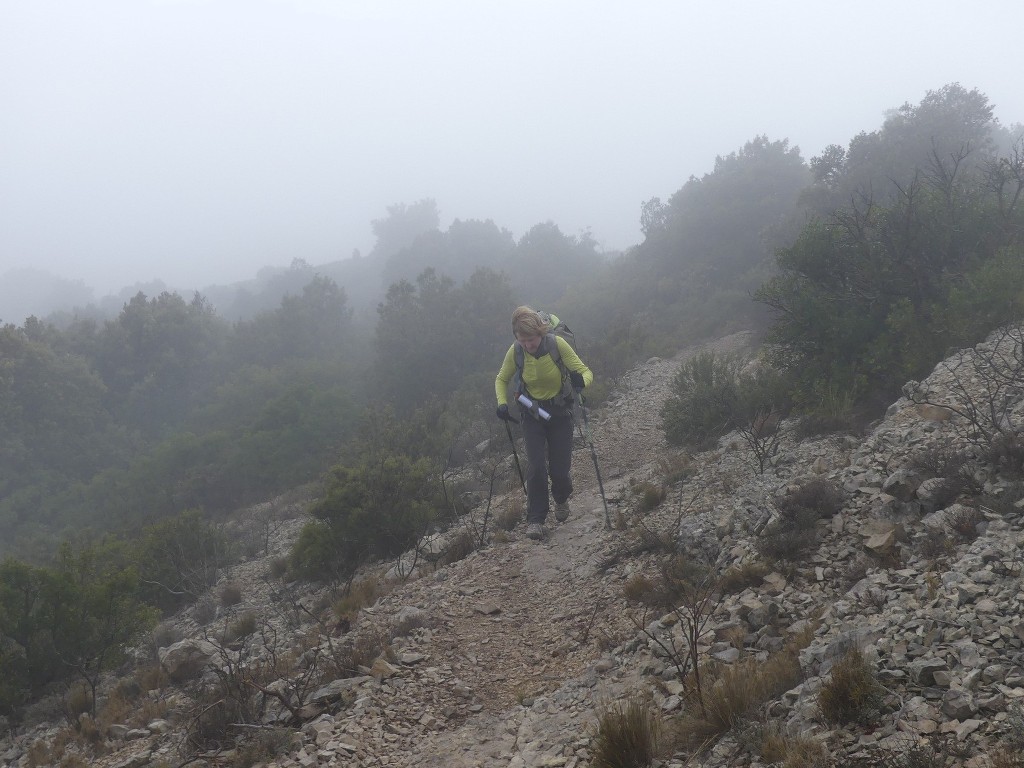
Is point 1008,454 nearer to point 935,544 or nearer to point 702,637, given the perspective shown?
point 935,544

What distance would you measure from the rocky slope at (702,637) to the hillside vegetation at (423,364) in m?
1.30

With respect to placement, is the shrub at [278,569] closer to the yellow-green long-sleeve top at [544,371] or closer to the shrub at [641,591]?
the yellow-green long-sleeve top at [544,371]

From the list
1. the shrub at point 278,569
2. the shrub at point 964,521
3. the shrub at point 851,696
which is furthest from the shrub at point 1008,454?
the shrub at point 278,569

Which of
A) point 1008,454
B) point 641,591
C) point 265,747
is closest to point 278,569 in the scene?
point 265,747

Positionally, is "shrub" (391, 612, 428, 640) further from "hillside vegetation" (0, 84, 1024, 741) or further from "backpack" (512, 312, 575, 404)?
"backpack" (512, 312, 575, 404)

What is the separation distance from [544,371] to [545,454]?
36.1 inches

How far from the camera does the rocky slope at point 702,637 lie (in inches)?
96.0

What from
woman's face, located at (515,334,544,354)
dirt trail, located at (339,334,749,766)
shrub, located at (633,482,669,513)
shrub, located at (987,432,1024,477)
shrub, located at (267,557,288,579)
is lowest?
shrub, located at (267,557,288,579)

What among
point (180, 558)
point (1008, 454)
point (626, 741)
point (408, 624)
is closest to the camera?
point (626, 741)

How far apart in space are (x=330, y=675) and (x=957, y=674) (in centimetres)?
340

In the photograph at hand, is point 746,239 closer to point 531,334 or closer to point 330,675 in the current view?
point 531,334

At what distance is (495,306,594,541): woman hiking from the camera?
6.08 meters

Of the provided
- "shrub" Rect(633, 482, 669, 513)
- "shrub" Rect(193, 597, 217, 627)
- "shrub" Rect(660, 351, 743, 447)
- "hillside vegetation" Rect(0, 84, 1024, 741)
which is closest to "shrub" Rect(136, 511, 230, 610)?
"hillside vegetation" Rect(0, 84, 1024, 741)

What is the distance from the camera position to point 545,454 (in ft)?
21.3
